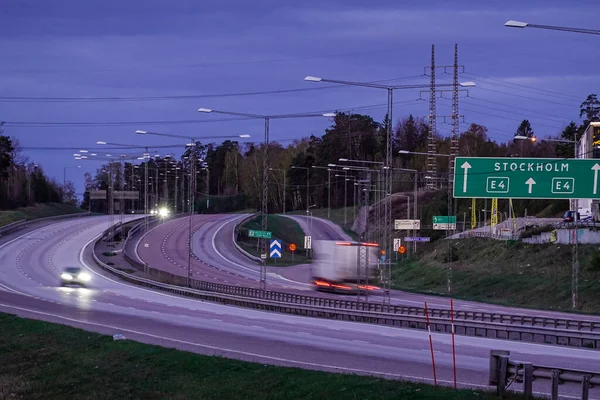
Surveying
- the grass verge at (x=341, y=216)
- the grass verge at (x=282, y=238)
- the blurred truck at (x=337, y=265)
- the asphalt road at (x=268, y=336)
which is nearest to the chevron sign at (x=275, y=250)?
the asphalt road at (x=268, y=336)

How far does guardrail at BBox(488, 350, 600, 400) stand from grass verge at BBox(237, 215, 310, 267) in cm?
7559

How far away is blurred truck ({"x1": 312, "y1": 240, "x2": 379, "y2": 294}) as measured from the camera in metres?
56.7

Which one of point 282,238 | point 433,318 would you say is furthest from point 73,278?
point 282,238

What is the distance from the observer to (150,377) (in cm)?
2092

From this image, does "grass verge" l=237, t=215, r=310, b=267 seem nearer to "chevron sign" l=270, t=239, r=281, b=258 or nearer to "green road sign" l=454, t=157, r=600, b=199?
"chevron sign" l=270, t=239, r=281, b=258

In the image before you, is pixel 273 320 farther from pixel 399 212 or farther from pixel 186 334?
pixel 399 212

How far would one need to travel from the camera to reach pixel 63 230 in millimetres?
103000

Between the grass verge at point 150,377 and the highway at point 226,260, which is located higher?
the grass verge at point 150,377

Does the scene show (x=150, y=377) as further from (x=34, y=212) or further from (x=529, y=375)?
(x=34, y=212)

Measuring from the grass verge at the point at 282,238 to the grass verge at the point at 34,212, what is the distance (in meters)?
29.6

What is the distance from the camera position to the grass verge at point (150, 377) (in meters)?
16.3

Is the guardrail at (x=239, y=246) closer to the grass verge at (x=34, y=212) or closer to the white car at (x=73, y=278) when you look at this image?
the grass verge at (x=34, y=212)

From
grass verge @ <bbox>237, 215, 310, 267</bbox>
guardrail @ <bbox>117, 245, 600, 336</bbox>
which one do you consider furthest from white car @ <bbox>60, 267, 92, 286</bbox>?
grass verge @ <bbox>237, 215, 310, 267</bbox>

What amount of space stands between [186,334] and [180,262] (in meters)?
54.7
